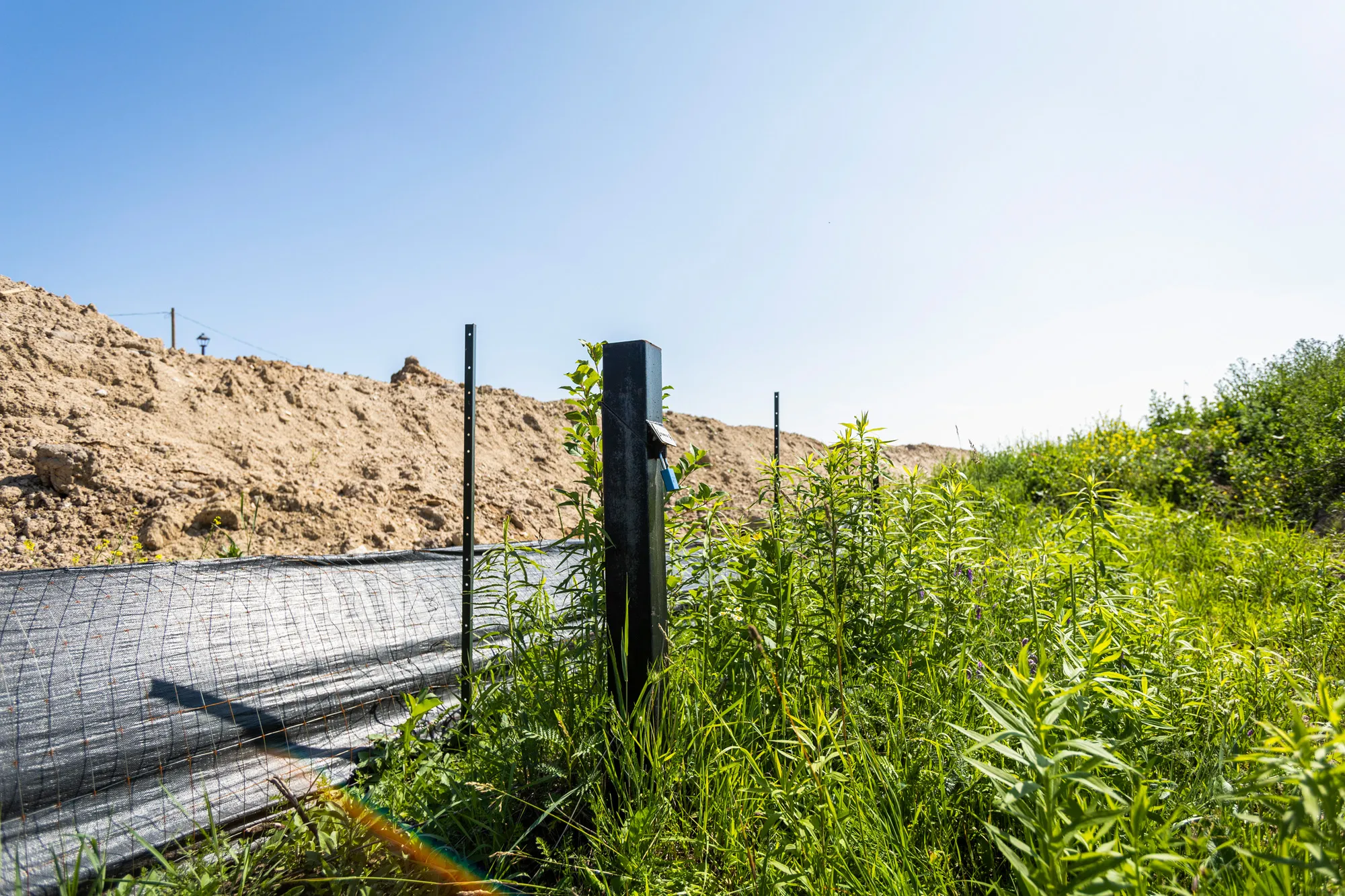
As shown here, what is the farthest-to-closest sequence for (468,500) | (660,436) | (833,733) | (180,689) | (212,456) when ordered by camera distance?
(212,456), (468,500), (180,689), (660,436), (833,733)

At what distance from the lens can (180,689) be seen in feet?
7.57

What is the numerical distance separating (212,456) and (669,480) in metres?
5.27

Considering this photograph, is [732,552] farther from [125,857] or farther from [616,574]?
[125,857]

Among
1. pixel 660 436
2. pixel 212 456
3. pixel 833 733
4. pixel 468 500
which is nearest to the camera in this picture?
pixel 833 733

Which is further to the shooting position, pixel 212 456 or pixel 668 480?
pixel 212 456

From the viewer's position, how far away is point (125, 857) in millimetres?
1941

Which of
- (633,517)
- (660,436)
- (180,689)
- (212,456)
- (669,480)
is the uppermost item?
(212,456)

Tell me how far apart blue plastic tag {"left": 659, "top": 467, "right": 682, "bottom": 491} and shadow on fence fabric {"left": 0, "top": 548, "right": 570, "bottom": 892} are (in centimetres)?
67

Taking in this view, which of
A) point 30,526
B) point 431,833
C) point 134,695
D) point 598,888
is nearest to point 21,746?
point 134,695

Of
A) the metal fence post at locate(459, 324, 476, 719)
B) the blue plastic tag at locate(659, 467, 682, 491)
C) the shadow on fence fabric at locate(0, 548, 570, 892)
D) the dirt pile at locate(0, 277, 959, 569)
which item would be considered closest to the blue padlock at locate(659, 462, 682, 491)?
the blue plastic tag at locate(659, 467, 682, 491)

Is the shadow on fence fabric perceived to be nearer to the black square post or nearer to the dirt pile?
the black square post

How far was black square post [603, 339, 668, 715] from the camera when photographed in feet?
6.59

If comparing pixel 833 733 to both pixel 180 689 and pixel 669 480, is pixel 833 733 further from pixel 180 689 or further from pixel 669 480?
pixel 180 689

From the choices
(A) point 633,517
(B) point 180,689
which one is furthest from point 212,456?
(A) point 633,517
